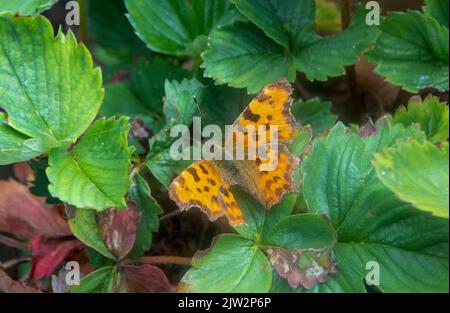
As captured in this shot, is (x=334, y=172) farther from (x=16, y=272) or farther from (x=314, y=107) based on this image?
(x=16, y=272)

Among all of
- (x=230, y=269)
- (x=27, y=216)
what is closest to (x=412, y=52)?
(x=230, y=269)

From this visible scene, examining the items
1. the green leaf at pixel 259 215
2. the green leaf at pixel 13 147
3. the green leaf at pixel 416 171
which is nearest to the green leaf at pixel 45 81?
the green leaf at pixel 13 147

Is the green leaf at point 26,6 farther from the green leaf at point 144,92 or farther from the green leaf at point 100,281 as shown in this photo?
the green leaf at point 100,281

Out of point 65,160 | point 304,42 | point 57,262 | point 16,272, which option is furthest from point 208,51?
point 16,272

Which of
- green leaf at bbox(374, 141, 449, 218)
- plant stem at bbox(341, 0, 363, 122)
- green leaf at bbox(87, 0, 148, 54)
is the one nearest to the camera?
green leaf at bbox(374, 141, 449, 218)

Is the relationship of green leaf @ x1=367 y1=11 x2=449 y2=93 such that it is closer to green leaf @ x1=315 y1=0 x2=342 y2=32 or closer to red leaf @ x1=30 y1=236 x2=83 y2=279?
green leaf @ x1=315 y1=0 x2=342 y2=32

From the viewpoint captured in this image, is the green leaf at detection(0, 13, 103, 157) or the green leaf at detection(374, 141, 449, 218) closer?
the green leaf at detection(374, 141, 449, 218)

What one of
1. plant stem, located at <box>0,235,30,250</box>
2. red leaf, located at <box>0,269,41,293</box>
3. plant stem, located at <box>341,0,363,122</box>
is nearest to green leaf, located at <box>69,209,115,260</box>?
red leaf, located at <box>0,269,41,293</box>

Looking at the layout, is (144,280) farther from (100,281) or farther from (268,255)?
(268,255)
